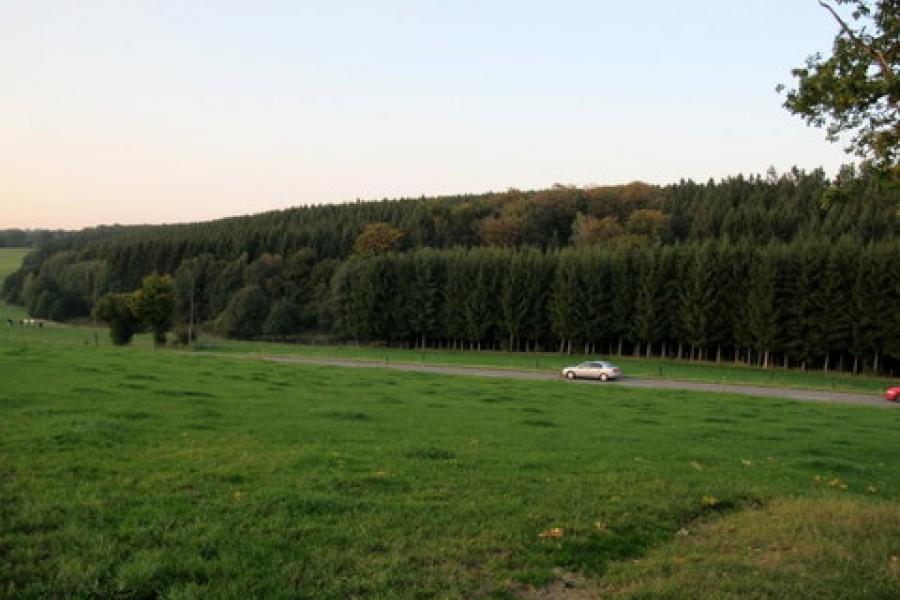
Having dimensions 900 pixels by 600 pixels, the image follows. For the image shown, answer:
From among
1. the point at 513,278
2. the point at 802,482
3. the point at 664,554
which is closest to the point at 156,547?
the point at 664,554

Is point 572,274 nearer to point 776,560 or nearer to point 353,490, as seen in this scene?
point 353,490

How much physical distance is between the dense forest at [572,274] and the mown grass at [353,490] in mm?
6442

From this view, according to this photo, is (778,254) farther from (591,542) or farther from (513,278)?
(591,542)

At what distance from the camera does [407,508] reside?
9.76 meters

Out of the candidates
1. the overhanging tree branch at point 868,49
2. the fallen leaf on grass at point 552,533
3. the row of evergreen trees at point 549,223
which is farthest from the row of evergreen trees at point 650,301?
the fallen leaf on grass at point 552,533

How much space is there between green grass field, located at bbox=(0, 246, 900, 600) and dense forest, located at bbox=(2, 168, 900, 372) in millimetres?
5826

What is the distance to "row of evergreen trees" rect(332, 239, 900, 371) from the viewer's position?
7488cm

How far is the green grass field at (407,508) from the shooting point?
24.3 ft

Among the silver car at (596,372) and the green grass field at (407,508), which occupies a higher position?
the green grass field at (407,508)

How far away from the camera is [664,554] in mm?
8750

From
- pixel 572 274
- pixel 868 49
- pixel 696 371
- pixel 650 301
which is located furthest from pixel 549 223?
pixel 868 49

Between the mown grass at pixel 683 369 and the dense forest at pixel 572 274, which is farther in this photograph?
the dense forest at pixel 572 274

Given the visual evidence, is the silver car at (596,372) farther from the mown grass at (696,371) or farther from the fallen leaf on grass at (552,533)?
the fallen leaf on grass at (552,533)

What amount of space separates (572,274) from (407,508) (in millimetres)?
86736
